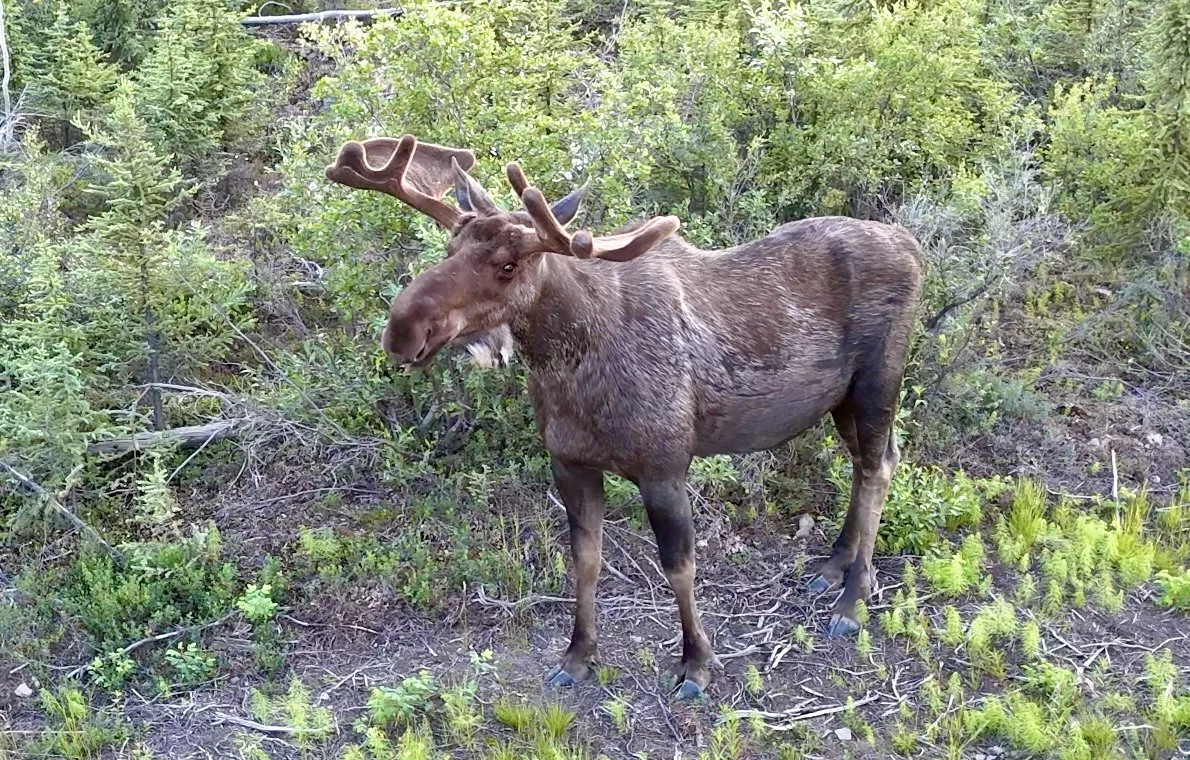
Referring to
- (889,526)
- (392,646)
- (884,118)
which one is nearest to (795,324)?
(889,526)

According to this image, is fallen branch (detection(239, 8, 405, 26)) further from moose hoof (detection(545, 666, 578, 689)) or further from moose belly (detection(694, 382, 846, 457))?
moose hoof (detection(545, 666, 578, 689))

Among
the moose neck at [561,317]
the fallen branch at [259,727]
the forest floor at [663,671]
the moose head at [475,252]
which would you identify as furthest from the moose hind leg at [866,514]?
the fallen branch at [259,727]

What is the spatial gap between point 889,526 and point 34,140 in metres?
7.08

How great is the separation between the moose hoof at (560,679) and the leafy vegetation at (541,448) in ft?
0.35

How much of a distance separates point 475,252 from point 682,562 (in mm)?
1715

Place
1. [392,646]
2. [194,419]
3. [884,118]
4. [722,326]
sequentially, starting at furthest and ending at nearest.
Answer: [884,118] → [194,419] → [392,646] → [722,326]

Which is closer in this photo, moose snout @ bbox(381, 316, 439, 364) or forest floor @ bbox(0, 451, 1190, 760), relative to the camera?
moose snout @ bbox(381, 316, 439, 364)

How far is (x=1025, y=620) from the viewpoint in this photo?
5.45 metres

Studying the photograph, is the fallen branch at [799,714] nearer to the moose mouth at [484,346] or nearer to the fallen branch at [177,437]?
the moose mouth at [484,346]

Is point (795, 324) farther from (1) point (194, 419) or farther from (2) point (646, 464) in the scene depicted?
(1) point (194, 419)

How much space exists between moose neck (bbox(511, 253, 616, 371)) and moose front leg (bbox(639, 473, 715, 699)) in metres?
0.68

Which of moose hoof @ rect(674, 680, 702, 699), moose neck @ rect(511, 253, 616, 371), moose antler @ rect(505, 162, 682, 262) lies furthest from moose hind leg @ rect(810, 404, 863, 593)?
moose antler @ rect(505, 162, 682, 262)

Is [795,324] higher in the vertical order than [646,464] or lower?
higher

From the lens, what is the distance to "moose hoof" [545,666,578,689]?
5137 mm
